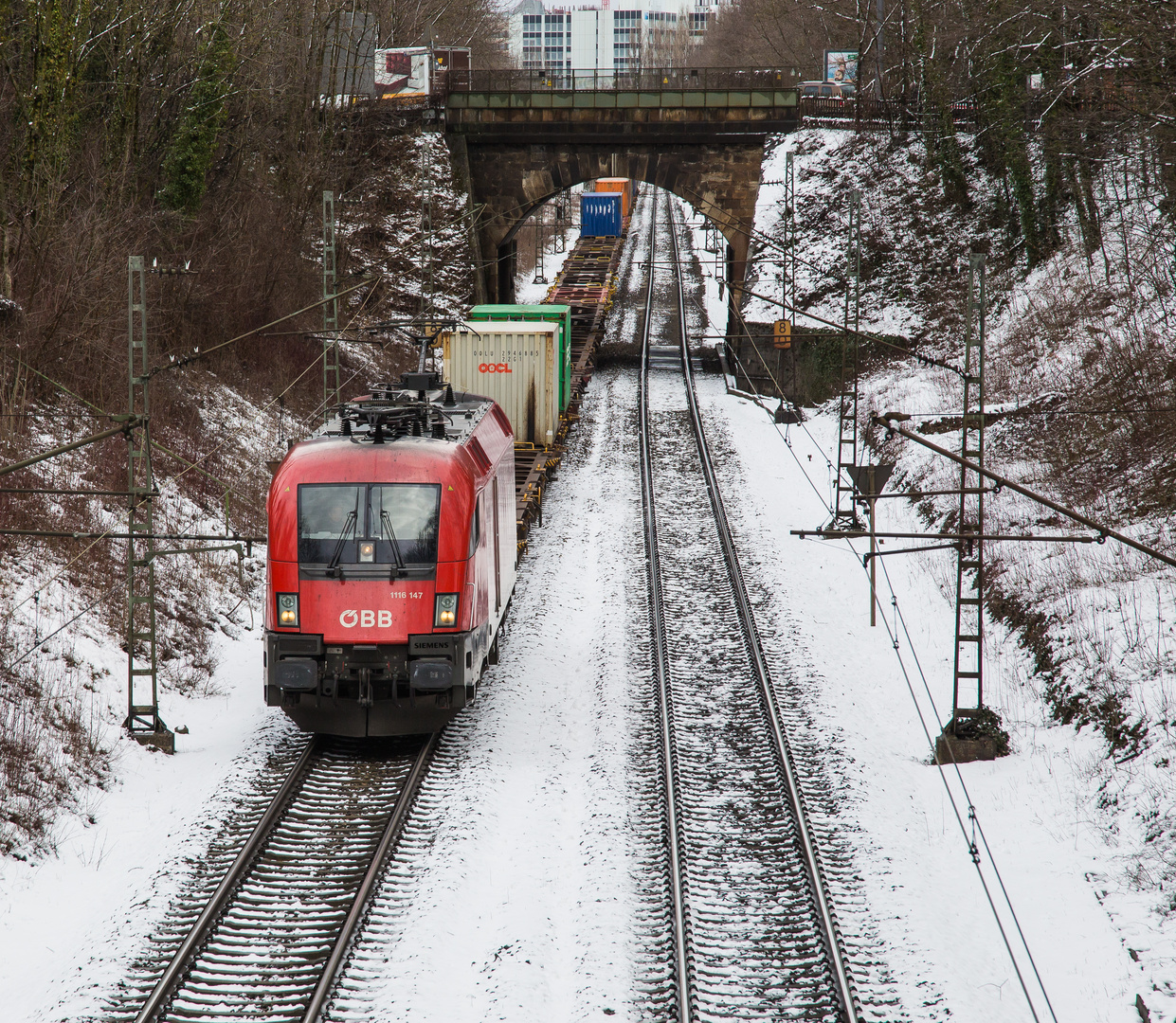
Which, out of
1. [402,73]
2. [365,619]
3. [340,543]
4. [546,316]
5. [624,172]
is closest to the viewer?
[365,619]

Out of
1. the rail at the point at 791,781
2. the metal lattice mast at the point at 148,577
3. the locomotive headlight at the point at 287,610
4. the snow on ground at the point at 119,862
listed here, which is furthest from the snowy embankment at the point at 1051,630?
the metal lattice mast at the point at 148,577

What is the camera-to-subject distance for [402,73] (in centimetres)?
4491

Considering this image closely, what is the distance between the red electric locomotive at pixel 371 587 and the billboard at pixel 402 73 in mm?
34425

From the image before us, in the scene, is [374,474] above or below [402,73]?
below

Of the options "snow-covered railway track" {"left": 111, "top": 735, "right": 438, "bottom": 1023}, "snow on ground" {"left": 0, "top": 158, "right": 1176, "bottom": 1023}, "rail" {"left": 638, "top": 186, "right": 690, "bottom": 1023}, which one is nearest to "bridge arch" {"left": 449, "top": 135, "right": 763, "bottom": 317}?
"rail" {"left": 638, "top": 186, "right": 690, "bottom": 1023}

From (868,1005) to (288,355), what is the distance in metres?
26.4

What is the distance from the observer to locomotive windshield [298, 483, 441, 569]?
12.7 meters

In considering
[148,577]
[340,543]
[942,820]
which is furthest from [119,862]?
[942,820]

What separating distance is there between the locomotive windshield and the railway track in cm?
365

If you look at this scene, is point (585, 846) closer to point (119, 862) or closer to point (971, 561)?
point (119, 862)

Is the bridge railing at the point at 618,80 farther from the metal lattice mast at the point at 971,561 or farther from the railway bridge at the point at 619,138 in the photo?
the metal lattice mast at the point at 971,561

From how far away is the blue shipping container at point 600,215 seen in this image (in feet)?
232

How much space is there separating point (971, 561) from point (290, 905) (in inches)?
353

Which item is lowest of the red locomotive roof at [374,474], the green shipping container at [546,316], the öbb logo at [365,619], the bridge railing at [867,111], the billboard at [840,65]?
the öbb logo at [365,619]
